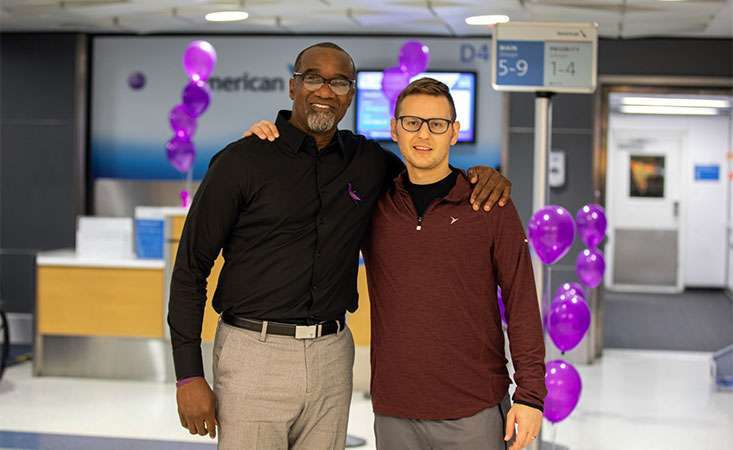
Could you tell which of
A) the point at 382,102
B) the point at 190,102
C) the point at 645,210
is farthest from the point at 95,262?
the point at 645,210

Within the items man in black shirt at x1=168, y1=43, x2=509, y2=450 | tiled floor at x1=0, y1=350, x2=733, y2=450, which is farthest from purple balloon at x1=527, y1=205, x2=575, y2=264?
man in black shirt at x1=168, y1=43, x2=509, y2=450

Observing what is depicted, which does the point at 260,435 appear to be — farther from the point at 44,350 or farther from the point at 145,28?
the point at 145,28

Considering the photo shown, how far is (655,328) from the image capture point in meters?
10.7

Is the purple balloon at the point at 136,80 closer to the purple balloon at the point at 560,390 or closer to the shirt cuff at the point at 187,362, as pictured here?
the purple balloon at the point at 560,390

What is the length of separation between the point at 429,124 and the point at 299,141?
370 millimetres

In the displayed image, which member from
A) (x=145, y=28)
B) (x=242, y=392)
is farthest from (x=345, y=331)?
(x=145, y=28)

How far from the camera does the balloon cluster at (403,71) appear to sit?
635 cm

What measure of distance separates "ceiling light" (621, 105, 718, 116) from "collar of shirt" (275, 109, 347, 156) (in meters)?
12.1

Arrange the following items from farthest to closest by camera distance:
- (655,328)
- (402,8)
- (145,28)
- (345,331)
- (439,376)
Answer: (655,328) < (145,28) < (402,8) < (345,331) < (439,376)

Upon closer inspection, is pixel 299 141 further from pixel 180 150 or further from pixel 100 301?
pixel 100 301

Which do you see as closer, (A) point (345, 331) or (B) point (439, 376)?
(B) point (439, 376)

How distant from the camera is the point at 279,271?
8.72 ft

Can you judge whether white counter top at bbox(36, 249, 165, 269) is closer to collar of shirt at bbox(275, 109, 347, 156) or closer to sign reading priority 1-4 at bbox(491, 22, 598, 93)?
sign reading priority 1-4 at bbox(491, 22, 598, 93)

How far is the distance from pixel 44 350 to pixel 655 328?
6314 mm
